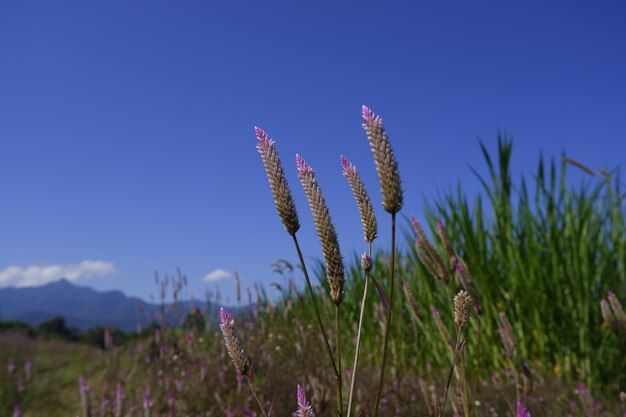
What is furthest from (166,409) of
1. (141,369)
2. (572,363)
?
(572,363)

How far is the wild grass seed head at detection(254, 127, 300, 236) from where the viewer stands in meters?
1.05

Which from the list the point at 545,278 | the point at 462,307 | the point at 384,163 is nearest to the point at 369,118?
the point at 384,163

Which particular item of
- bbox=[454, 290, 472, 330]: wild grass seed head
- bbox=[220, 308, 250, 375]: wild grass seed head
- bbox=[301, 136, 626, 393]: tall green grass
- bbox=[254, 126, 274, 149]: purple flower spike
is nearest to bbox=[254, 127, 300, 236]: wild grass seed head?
bbox=[254, 126, 274, 149]: purple flower spike

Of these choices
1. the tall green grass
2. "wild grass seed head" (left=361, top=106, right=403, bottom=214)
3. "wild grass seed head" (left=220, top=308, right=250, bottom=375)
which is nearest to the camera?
"wild grass seed head" (left=361, top=106, right=403, bottom=214)

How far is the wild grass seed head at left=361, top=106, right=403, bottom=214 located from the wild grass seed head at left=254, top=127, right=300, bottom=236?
183 mm

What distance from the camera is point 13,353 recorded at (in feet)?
39.2

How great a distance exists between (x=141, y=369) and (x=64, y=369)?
423 centimetres

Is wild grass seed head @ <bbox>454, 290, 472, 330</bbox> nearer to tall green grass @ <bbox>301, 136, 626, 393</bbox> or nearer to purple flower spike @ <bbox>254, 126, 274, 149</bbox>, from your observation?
purple flower spike @ <bbox>254, 126, 274, 149</bbox>

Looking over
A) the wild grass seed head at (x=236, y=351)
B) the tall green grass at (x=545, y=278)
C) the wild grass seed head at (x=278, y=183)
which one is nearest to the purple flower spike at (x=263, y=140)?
the wild grass seed head at (x=278, y=183)

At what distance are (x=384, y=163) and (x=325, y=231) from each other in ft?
0.59

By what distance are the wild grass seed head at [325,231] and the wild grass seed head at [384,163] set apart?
127mm

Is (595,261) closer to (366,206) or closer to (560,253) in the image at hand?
(560,253)

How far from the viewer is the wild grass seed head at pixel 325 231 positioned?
1.04 meters

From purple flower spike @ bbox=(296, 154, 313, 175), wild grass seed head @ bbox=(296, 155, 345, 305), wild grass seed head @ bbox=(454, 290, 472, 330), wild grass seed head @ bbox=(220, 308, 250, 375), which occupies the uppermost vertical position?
purple flower spike @ bbox=(296, 154, 313, 175)
